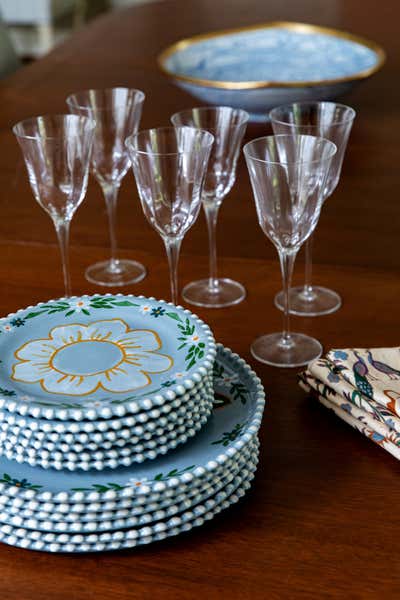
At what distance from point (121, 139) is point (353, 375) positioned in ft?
1.39

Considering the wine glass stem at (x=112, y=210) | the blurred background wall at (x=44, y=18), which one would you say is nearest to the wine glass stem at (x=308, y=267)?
the wine glass stem at (x=112, y=210)

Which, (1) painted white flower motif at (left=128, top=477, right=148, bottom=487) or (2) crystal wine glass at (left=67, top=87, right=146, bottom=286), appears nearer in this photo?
(1) painted white flower motif at (left=128, top=477, right=148, bottom=487)

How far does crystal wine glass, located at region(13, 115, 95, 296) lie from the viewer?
0.89 meters

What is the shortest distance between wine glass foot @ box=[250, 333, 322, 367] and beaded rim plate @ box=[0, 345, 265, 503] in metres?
0.16

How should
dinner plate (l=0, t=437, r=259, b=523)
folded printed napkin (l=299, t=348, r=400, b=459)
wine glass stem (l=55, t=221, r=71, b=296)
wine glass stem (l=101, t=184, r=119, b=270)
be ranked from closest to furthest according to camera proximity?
1. dinner plate (l=0, t=437, r=259, b=523)
2. folded printed napkin (l=299, t=348, r=400, b=459)
3. wine glass stem (l=55, t=221, r=71, b=296)
4. wine glass stem (l=101, t=184, r=119, b=270)

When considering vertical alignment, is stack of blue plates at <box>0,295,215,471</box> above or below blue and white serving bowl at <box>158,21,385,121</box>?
above

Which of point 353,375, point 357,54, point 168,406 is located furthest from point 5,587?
point 357,54

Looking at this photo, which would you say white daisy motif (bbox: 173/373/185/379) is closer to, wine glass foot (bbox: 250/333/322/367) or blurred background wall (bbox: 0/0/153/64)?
wine glass foot (bbox: 250/333/322/367)

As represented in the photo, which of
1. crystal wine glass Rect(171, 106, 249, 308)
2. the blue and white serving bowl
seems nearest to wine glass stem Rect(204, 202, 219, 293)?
crystal wine glass Rect(171, 106, 249, 308)

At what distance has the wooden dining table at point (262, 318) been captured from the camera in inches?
24.1

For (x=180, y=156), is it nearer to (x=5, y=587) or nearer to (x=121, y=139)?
(x=121, y=139)

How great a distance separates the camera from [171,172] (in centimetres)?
82

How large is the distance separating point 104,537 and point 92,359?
0.47 feet

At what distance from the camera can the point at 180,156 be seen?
0.81m
